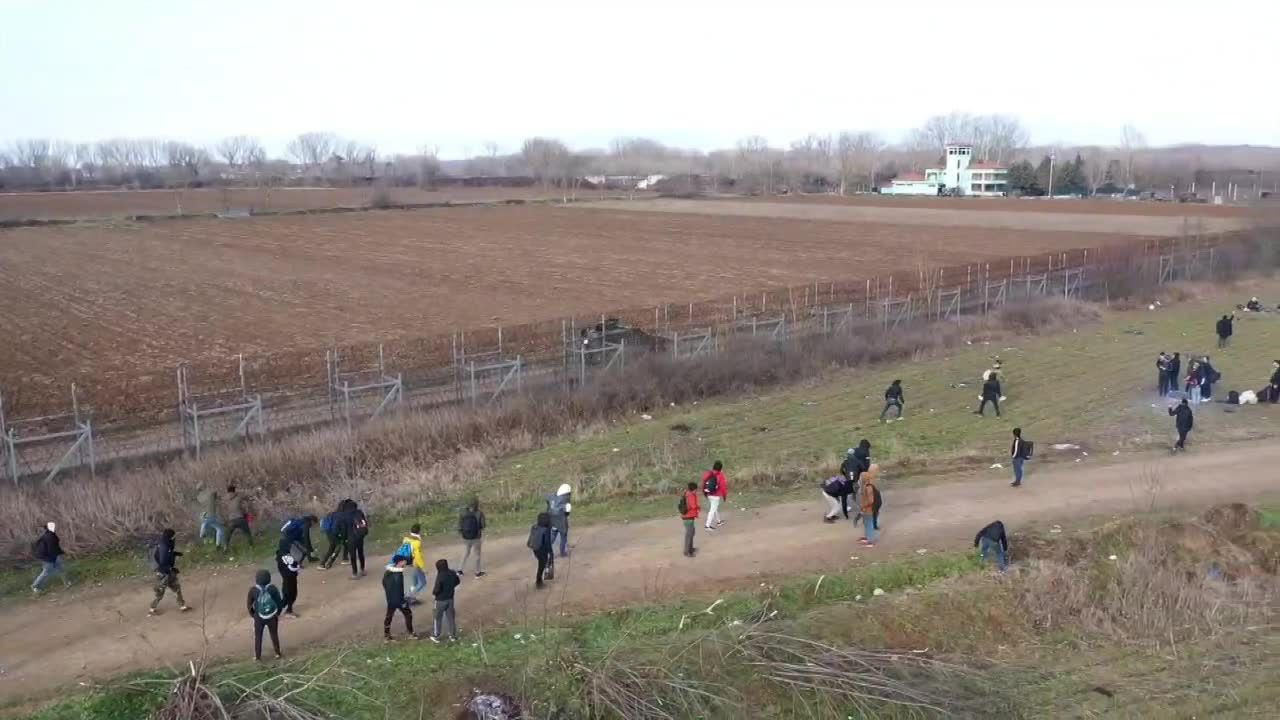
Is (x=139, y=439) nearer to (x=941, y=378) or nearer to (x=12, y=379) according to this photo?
(x=12, y=379)

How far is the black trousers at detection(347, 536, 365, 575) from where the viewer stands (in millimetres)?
14750

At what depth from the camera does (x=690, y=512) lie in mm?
15305

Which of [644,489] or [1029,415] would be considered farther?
[1029,415]

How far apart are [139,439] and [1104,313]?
33967mm

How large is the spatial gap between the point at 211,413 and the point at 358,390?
422 cm

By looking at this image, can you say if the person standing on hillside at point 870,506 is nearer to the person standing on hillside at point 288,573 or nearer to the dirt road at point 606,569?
the dirt road at point 606,569

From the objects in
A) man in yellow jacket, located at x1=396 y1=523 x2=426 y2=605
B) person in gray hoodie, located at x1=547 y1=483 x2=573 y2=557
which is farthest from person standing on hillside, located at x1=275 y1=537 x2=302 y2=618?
person in gray hoodie, located at x1=547 y1=483 x2=573 y2=557

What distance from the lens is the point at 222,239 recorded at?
72125mm

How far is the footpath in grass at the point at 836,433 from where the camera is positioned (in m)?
18.2

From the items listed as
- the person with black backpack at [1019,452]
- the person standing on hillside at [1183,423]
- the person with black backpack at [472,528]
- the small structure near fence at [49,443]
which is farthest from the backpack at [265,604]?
the person standing on hillside at [1183,423]

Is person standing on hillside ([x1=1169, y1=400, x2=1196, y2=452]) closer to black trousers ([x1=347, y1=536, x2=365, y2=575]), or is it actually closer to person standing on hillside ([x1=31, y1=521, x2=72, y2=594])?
black trousers ([x1=347, y1=536, x2=365, y2=575])

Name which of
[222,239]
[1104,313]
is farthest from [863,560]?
[222,239]

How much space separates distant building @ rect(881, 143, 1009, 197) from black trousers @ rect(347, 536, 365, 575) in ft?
435

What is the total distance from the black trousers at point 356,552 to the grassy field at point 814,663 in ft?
8.10
